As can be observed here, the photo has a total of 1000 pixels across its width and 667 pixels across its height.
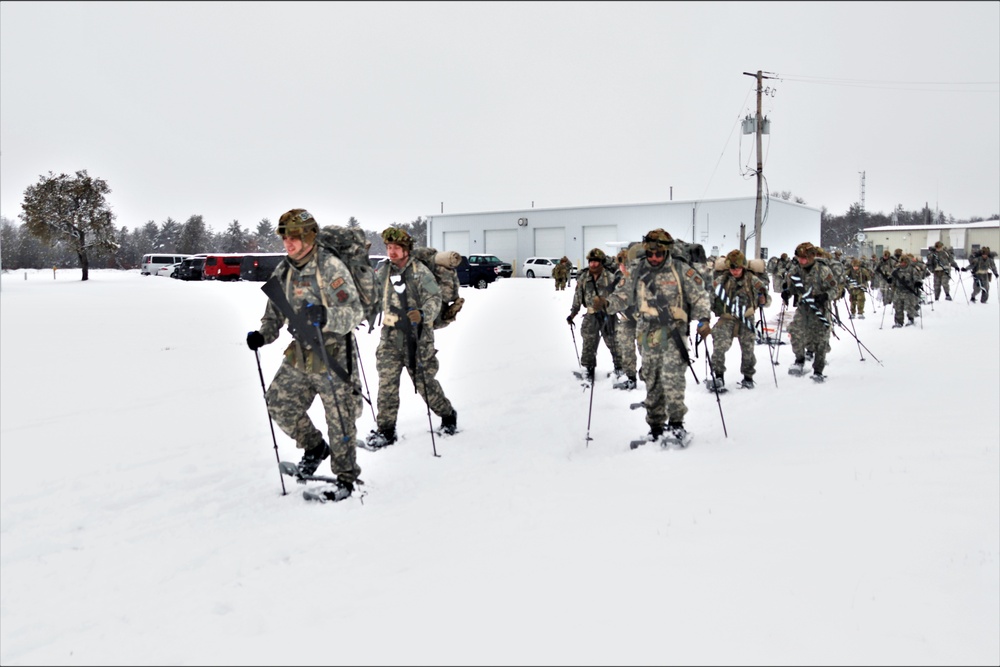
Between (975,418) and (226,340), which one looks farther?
(226,340)

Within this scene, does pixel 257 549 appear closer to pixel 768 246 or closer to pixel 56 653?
Result: pixel 56 653

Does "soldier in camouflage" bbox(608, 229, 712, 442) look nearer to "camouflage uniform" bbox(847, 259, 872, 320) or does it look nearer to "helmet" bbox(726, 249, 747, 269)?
"helmet" bbox(726, 249, 747, 269)

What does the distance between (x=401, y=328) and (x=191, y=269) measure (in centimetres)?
3776

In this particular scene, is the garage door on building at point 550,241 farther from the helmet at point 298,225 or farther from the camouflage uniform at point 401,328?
the helmet at point 298,225

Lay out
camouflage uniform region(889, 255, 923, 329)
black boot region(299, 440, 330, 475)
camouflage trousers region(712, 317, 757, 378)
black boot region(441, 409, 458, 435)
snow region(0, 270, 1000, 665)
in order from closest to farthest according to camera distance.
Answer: snow region(0, 270, 1000, 665)
black boot region(299, 440, 330, 475)
black boot region(441, 409, 458, 435)
camouflage trousers region(712, 317, 757, 378)
camouflage uniform region(889, 255, 923, 329)

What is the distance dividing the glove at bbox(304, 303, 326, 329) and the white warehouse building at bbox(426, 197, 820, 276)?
4035cm

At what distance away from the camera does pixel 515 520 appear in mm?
4738

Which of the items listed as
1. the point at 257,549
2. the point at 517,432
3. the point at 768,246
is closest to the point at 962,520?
the point at 517,432

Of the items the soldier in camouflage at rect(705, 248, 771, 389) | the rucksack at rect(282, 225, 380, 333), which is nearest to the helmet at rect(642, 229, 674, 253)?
the rucksack at rect(282, 225, 380, 333)

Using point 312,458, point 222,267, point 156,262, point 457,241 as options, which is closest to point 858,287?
point 312,458

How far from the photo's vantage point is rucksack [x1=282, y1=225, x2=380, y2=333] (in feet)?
17.1

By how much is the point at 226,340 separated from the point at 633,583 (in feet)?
41.7

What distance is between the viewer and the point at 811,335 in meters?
10.6

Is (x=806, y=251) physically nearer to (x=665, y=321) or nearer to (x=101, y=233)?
(x=665, y=321)
